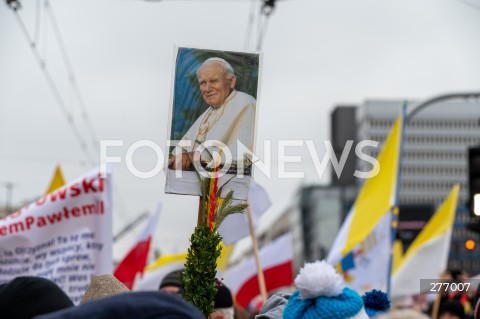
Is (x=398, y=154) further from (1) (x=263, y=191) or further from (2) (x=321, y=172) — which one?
(2) (x=321, y=172)

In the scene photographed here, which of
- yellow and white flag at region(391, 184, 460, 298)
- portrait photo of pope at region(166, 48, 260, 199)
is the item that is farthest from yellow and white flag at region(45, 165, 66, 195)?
portrait photo of pope at region(166, 48, 260, 199)

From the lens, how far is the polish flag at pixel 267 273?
1384cm

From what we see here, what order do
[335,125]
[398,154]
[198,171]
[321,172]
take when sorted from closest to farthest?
[198,171], [321,172], [398,154], [335,125]

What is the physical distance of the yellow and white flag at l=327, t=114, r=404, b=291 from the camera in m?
12.9

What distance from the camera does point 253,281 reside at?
1396cm

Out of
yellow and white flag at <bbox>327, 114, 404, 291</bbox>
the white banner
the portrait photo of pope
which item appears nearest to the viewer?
the portrait photo of pope

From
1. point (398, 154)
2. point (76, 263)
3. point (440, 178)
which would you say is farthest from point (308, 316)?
point (440, 178)

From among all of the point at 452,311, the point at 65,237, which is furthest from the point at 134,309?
the point at 452,311

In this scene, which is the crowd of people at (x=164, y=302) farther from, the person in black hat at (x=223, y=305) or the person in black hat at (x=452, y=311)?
the person in black hat at (x=452, y=311)

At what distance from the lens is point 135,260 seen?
451 inches

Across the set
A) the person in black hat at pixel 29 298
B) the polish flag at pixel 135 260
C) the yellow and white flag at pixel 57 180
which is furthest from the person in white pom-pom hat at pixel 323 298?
the yellow and white flag at pixel 57 180

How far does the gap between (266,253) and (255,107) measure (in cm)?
959

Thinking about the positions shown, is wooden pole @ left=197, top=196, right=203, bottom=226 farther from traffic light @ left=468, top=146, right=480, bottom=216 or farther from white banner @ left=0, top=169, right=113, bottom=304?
traffic light @ left=468, top=146, right=480, bottom=216

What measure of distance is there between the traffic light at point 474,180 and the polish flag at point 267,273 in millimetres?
3406
